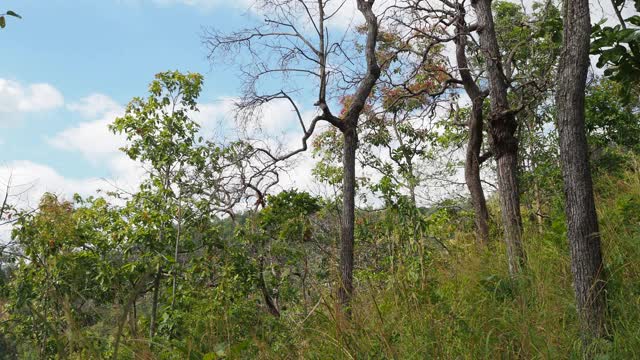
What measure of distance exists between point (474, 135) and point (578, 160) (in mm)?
5943

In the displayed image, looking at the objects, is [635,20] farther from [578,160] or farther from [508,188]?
[508,188]

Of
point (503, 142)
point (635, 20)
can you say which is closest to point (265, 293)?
point (503, 142)

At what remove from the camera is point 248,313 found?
7.04 m

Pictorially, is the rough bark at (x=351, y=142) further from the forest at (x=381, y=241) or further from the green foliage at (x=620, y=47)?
the green foliage at (x=620, y=47)

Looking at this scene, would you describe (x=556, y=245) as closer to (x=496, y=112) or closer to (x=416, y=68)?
(x=496, y=112)

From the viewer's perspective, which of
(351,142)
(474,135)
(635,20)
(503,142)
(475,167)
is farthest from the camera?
(475,167)

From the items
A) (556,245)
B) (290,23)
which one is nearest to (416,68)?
(290,23)

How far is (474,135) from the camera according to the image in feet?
31.2

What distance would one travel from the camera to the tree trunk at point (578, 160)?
3633 mm

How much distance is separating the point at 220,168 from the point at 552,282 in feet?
18.8

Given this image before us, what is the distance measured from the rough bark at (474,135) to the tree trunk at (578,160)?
5.31 metres

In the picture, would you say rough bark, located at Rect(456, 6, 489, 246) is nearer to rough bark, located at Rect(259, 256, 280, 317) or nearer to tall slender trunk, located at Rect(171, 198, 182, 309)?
rough bark, located at Rect(259, 256, 280, 317)

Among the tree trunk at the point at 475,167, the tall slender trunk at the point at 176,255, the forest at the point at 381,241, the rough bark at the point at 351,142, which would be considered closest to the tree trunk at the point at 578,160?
the forest at the point at 381,241

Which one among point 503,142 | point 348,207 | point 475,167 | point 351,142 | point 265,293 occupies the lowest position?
point 265,293
